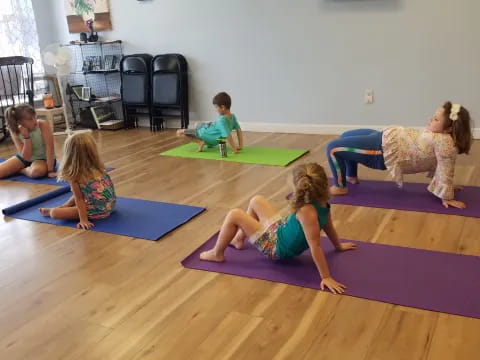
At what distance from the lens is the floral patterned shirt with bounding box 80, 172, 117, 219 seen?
2.86m

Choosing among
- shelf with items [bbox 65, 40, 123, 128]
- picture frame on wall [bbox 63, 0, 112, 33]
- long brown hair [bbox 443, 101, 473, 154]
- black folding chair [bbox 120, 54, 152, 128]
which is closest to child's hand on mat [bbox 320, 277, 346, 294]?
long brown hair [bbox 443, 101, 473, 154]

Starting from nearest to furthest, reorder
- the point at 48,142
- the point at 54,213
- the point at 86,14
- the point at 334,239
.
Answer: the point at 334,239, the point at 54,213, the point at 48,142, the point at 86,14

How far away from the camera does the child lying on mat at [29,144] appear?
3.87m

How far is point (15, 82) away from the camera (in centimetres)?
600

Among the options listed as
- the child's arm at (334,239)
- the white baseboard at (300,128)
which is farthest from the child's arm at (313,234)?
the white baseboard at (300,128)

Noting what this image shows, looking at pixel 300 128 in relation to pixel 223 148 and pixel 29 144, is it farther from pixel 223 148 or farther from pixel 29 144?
pixel 29 144

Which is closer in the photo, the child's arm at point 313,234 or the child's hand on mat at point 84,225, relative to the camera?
the child's arm at point 313,234

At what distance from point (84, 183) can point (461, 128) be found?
227 centimetres

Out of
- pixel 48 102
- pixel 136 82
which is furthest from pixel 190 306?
pixel 48 102

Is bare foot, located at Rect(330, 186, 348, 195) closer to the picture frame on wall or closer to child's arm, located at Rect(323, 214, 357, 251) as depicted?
child's arm, located at Rect(323, 214, 357, 251)

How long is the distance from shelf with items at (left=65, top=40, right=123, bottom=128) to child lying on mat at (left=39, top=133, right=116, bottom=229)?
11.0 ft

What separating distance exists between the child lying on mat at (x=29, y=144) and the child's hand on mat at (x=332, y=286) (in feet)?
9.27

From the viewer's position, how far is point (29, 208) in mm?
3289

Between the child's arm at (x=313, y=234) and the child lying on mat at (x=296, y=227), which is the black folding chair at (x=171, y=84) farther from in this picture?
the child's arm at (x=313, y=234)
